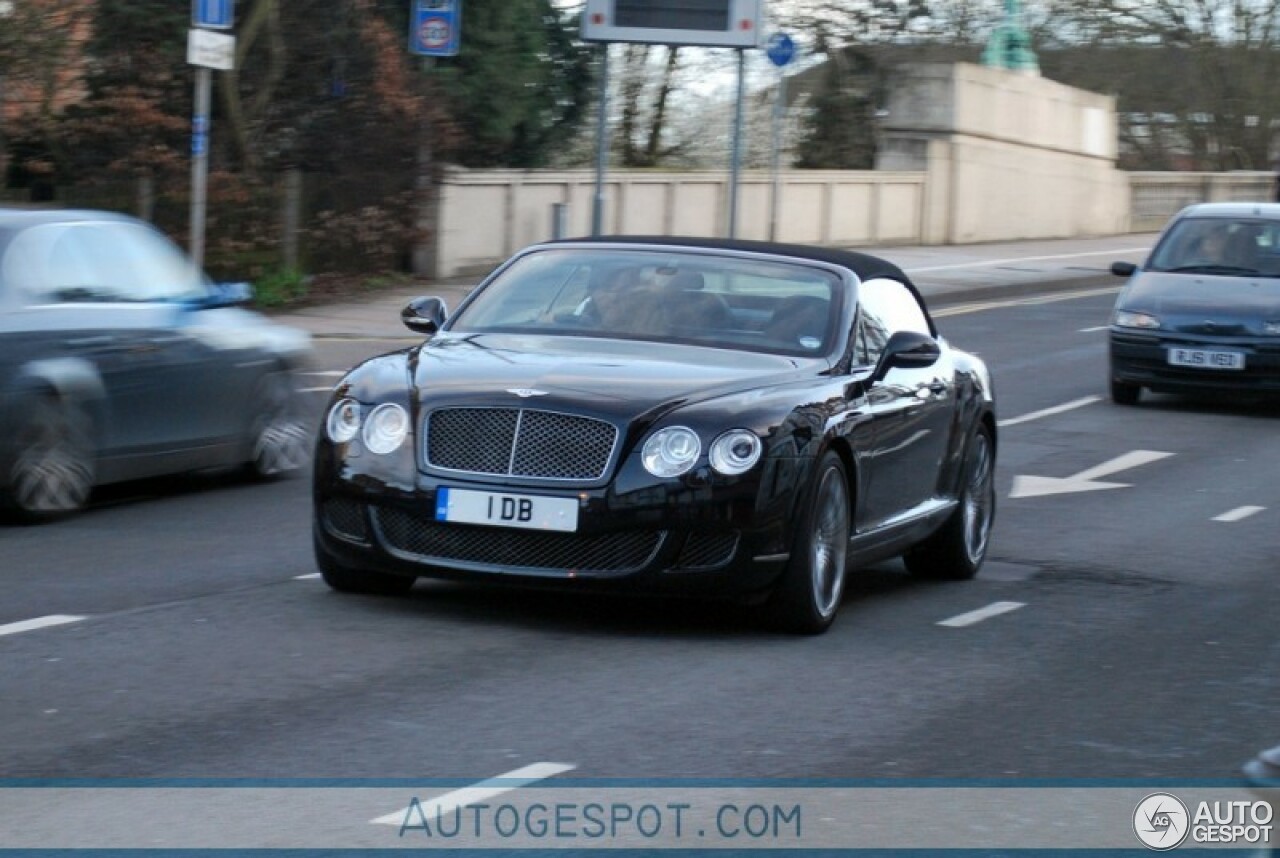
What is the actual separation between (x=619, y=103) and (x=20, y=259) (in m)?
30.1

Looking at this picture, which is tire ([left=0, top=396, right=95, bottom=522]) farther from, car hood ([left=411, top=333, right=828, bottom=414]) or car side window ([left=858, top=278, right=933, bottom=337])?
car side window ([left=858, top=278, right=933, bottom=337])

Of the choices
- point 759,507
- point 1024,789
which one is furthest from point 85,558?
point 1024,789

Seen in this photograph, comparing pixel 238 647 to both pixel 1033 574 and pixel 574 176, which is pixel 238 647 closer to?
pixel 1033 574

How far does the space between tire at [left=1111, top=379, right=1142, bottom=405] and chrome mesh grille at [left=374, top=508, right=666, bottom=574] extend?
11.6 metres

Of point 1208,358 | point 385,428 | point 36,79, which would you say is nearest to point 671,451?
point 385,428

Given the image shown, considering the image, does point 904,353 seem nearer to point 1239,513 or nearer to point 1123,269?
point 1239,513

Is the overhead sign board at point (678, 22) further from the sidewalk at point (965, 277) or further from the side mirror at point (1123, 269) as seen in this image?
the side mirror at point (1123, 269)

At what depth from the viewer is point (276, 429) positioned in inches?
503

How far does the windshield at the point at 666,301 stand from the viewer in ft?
30.2

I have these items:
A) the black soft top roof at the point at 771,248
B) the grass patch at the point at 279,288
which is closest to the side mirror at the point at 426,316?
the black soft top roof at the point at 771,248

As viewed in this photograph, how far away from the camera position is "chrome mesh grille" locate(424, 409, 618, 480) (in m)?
8.03

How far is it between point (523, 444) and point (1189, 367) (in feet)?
37.5

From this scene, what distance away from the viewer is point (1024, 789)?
627 cm

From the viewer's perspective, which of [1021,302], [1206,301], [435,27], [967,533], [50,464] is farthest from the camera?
[1021,302]
